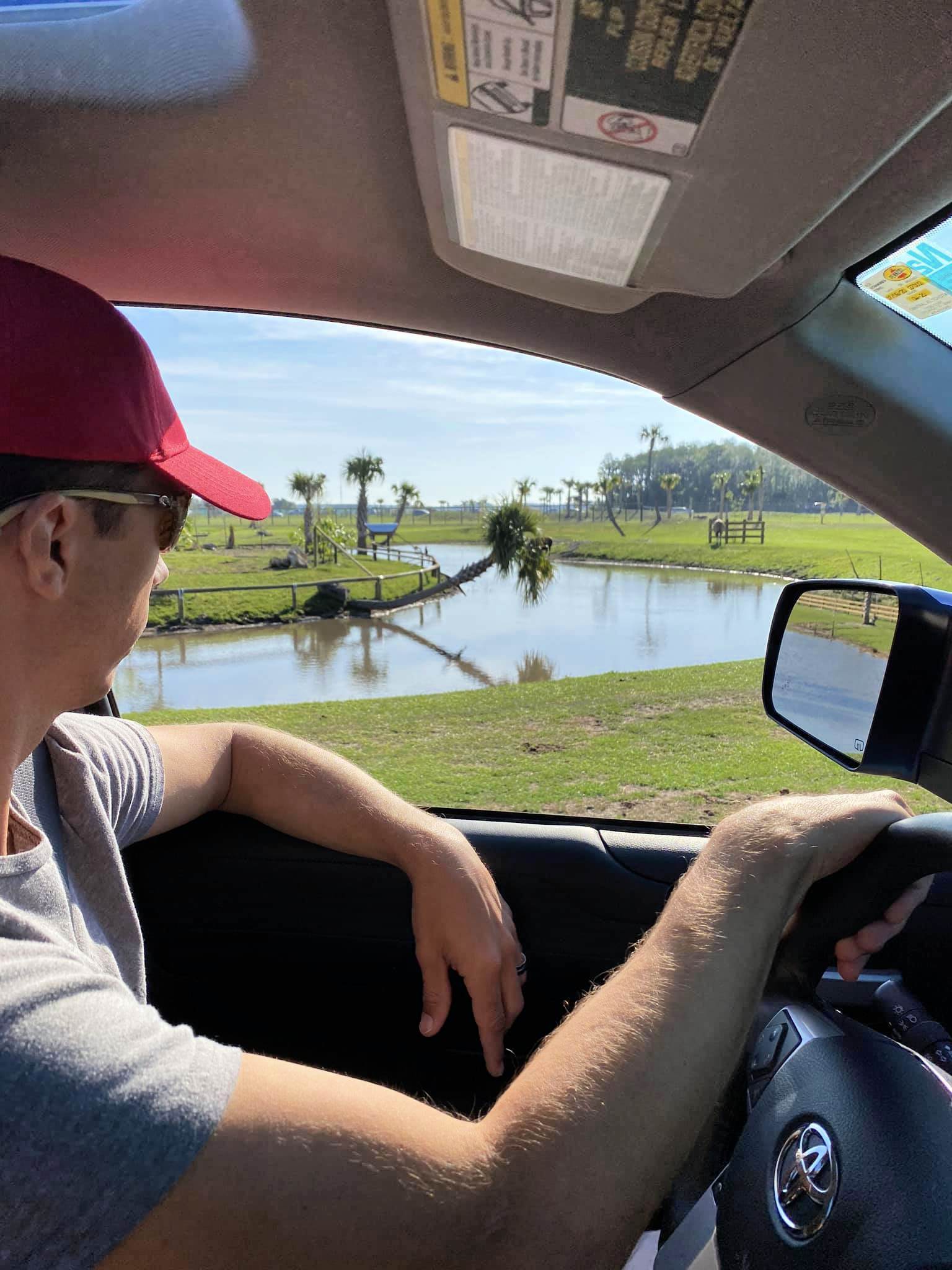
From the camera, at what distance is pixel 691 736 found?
110 inches

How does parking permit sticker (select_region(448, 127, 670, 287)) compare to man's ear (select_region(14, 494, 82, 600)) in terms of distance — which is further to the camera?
parking permit sticker (select_region(448, 127, 670, 287))

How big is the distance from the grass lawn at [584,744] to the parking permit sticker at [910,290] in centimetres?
114

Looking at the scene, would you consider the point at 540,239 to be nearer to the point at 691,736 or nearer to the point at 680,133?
the point at 680,133

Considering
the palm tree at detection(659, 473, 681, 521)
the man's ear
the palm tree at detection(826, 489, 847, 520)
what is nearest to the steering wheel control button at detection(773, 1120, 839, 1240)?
the man's ear

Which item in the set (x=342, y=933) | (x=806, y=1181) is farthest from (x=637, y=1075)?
(x=342, y=933)

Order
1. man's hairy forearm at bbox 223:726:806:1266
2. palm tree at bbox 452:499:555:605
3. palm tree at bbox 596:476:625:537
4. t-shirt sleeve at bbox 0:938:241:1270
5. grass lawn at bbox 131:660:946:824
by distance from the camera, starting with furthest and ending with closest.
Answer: palm tree at bbox 452:499:555:605 → palm tree at bbox 596:476:625:537 → grass lawn at bbox 131:660:946:824 → man's hairy forearm at bbox 223:726:806:1266 → t-shirt sleeve at bbox 0:938:241:1270

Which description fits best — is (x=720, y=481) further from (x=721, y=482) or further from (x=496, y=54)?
(x=496, y=54)

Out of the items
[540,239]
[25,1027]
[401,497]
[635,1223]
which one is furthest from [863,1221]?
[401,497]

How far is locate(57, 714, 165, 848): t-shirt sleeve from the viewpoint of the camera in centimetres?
133

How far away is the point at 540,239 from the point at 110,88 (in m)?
0.70

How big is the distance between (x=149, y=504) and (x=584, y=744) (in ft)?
6.90

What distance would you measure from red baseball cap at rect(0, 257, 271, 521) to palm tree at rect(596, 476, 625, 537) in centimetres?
198

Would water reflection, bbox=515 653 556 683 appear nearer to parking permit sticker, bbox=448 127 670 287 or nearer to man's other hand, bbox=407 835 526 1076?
man's other hand, bbox=407 835 526 1076

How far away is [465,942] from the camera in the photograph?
1429mm
